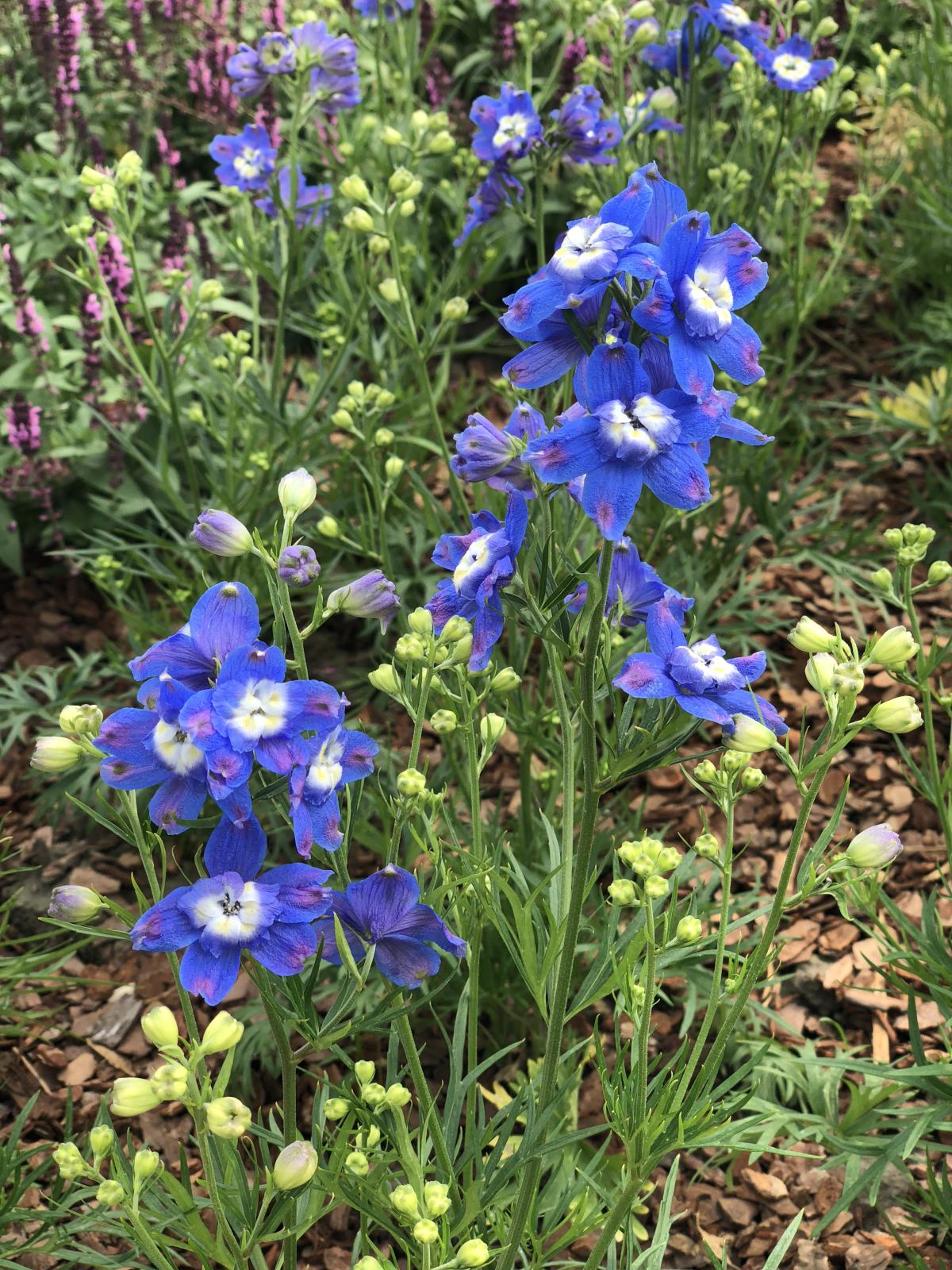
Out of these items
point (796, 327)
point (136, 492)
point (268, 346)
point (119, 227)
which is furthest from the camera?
point (268, 346)

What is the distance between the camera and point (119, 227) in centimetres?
294

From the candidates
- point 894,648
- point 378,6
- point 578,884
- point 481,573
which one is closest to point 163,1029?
point 578,884

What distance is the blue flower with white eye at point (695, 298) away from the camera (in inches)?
53.6

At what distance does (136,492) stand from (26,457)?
348mm

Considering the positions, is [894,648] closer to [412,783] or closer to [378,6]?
[412,783]

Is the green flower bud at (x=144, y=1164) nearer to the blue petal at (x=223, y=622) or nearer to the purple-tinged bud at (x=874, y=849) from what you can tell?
the blue petal at (x=223, y=622)

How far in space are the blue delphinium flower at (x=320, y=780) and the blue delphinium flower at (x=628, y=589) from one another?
13.2 inches

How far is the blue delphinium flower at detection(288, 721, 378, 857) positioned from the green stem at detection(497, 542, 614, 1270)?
0.90ft

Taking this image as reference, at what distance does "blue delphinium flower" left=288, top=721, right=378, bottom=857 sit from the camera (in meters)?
1.45

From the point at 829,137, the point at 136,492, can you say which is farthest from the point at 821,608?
the point at 829,137

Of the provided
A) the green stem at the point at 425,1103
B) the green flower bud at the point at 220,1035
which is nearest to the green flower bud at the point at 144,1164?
the green flower bud at the point at 220,1035

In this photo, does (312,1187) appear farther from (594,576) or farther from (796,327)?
(796,327)

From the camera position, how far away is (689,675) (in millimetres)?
1477

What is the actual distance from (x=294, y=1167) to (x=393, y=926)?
31cm
